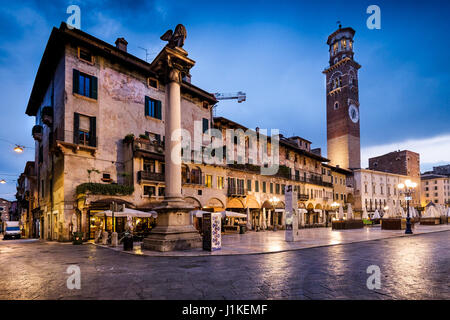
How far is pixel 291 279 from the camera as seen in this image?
22.5 ft

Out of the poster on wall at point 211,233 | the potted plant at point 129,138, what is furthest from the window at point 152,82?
the poster on wall at point 211,233

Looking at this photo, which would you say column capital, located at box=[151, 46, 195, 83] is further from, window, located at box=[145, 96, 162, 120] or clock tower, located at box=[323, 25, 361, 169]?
clock tower, located at box=[323, 25, 361, 169]

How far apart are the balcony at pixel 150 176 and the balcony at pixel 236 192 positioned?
880cm

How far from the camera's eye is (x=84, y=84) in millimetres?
22438

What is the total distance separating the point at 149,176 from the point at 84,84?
904 centimetres

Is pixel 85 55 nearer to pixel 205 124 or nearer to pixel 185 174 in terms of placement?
pixel 185 174

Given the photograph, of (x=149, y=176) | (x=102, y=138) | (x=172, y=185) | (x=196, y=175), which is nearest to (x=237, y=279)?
(x=172, y=185)

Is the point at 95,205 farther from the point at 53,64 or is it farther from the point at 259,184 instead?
the point at 259,184

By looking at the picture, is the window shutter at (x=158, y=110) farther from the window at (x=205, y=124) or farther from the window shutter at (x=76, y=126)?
the window shutter at (x=76, y=126)

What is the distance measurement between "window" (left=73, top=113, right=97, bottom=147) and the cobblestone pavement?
43.6ft

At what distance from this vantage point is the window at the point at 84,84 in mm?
A: 21672
